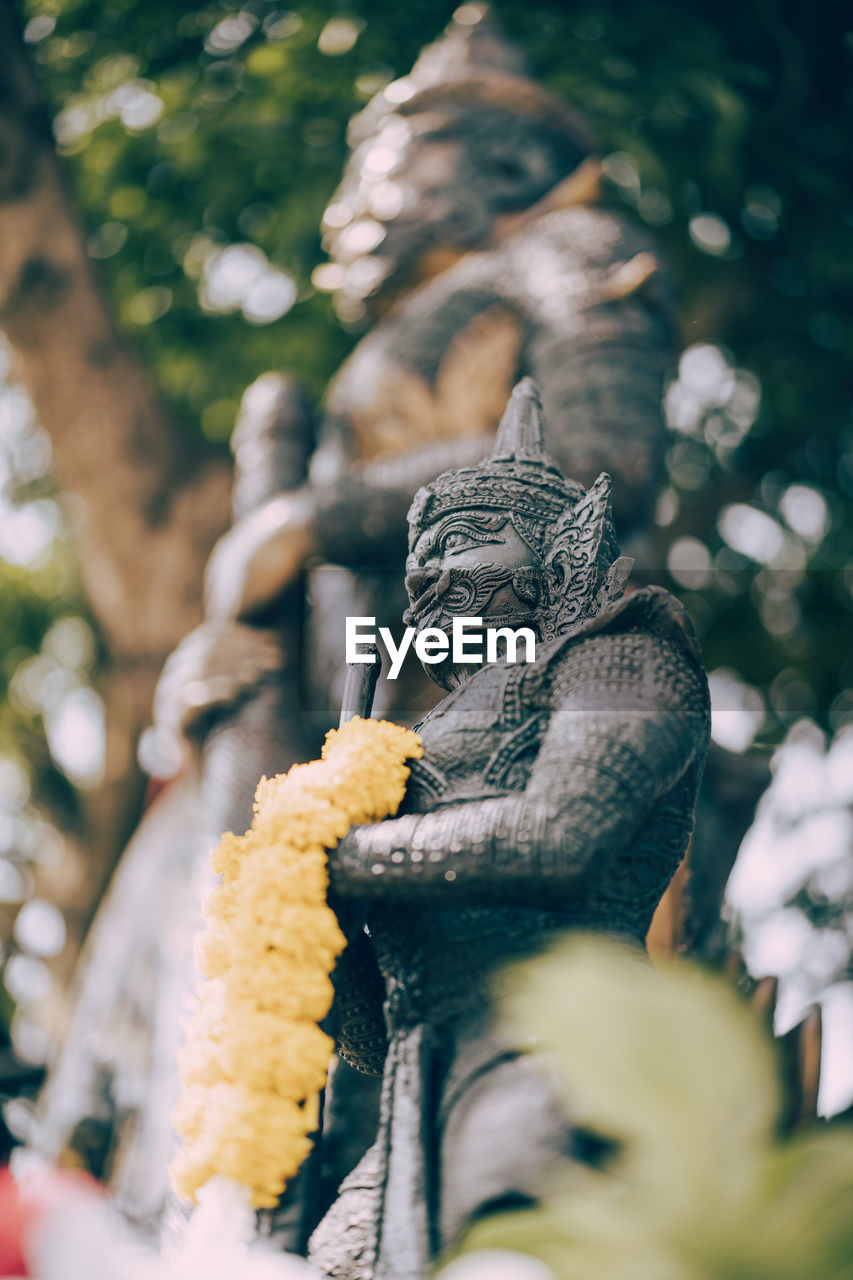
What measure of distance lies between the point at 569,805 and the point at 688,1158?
92 centimetres

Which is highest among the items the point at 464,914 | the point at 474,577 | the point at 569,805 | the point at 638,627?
the point at 474,577

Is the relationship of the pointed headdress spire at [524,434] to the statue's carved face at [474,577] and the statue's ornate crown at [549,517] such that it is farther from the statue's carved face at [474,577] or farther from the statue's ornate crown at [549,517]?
the statue's carved face at [474,577]

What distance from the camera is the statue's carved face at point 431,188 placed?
544cm

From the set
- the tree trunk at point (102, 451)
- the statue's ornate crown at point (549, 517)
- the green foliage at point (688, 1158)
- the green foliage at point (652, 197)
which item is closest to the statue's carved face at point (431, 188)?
the green foliage at point (652, 197)

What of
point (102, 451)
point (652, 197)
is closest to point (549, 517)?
point (102, 451)

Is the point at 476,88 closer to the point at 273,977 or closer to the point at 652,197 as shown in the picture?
the point at 652,197

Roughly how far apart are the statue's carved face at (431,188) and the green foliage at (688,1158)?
178 inches

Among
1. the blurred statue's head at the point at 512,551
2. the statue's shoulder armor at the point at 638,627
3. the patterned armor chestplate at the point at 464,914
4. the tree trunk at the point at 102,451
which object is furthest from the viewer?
the tree trunk at the point at 102,451

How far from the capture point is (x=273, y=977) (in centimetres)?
215

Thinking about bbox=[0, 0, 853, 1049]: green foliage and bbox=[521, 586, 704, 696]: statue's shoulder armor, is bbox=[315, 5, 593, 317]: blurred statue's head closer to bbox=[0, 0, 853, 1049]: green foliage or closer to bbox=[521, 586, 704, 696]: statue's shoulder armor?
bbox=[0, 0, 853, 1049]: green foliage

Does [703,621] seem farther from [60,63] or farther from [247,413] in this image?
[60,63]

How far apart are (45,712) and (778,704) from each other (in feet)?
13.7

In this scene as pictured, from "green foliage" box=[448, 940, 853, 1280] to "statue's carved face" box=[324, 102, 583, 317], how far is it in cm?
452

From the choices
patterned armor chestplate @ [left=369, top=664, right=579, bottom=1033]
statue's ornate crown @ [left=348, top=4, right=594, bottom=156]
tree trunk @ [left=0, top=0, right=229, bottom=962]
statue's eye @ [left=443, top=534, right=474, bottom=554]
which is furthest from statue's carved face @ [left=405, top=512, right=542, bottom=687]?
tree trunk @ [left=0, top=0, right=229, bottom=962]
